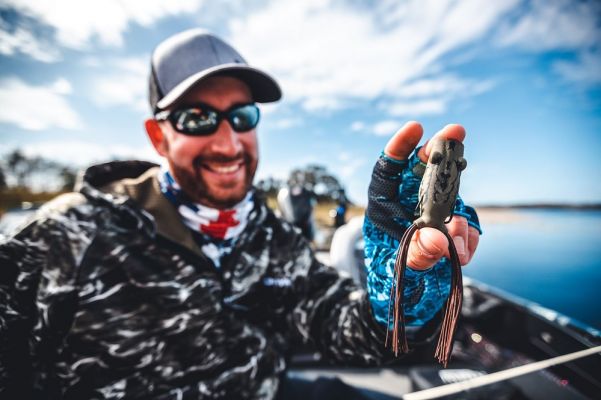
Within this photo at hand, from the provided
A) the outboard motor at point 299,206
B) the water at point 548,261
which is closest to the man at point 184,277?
the outboard motor at point 299,206

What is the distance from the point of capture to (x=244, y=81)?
215cm

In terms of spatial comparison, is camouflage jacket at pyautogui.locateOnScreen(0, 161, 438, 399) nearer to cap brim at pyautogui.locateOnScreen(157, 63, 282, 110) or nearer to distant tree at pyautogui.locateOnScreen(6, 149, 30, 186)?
cap brim at pyautogui.locateOnScreen(157, 63, 282, 110)

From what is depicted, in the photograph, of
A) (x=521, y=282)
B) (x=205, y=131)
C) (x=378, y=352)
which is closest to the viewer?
(x=378, y=352)

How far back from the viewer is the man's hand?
76 centimetres

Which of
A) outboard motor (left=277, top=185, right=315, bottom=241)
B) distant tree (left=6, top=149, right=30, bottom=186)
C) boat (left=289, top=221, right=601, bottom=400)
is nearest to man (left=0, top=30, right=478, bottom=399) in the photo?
boat (left=289, top=221, right=601, bottom=400)

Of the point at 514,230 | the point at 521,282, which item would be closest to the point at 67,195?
the point at 521,282

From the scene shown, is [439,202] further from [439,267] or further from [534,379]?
[534,379]

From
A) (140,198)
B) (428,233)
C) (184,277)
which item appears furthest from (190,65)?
(428,233)

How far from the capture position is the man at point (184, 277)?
58.0 inches

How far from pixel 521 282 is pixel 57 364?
155 ft

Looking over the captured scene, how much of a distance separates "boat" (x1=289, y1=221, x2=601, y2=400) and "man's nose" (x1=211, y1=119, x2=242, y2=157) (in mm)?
1900

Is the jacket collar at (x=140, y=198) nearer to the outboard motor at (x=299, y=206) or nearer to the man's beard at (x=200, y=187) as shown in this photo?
the man's beard at (x=200, y=187)

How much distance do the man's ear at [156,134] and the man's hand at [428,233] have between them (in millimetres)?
1797

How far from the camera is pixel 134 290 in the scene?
162 cm
